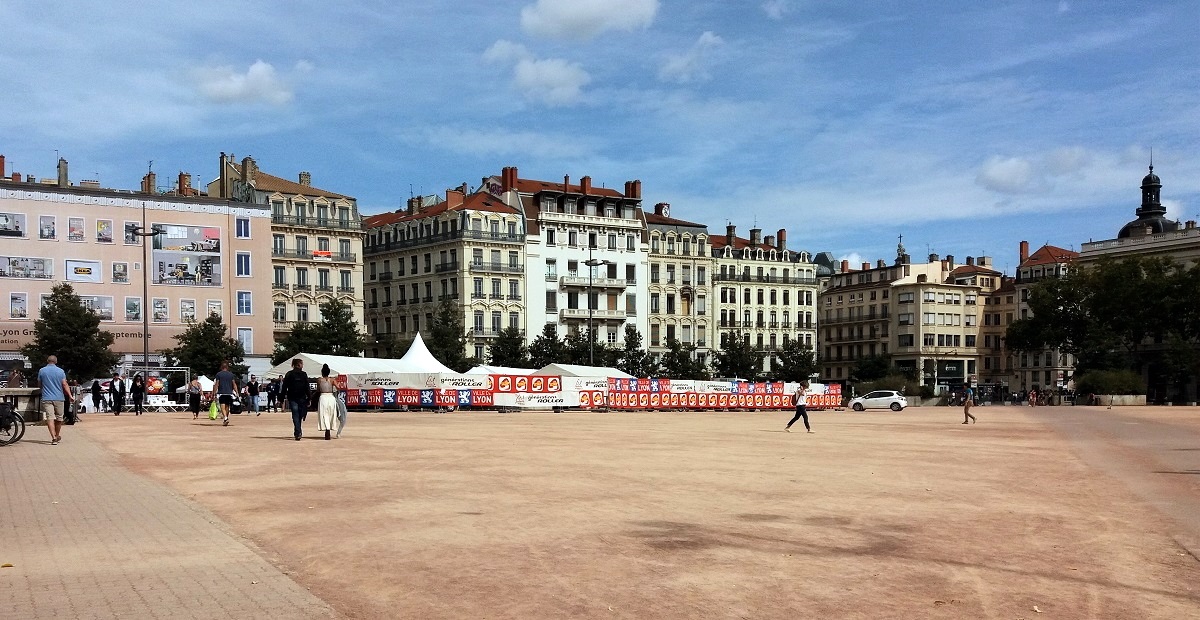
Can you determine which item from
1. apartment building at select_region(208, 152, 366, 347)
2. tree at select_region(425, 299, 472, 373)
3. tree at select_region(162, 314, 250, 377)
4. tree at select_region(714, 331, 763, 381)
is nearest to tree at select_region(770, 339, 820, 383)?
tree at select_region(714, 331, 763, 381)

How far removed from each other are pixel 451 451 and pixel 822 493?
8.78m

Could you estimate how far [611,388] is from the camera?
58000mm

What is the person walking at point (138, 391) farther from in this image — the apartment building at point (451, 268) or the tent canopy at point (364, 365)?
the apartment building at point (451, 268)

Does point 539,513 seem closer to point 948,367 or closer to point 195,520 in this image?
point 195,520

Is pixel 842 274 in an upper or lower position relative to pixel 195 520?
upper

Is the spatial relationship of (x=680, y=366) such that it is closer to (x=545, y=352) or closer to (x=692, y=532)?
(x=545, y=352)

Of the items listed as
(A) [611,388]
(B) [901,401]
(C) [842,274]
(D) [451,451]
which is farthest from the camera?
(C) [842,274]

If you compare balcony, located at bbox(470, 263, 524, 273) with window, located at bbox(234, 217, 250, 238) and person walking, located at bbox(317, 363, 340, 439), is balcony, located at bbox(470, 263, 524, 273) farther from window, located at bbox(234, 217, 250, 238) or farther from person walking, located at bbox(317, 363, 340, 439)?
person walking, located at bbox(317, 363, 340, 439)

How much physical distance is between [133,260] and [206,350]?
39.8 feet

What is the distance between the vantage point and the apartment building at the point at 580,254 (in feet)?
339

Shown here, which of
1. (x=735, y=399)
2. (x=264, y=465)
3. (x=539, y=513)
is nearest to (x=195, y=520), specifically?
(x=539, y=513)

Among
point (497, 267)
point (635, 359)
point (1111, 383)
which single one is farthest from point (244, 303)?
point (1111, 383)

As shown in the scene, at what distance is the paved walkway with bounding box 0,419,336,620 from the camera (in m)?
6.93

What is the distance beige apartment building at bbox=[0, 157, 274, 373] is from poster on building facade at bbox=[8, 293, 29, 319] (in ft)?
0.21
